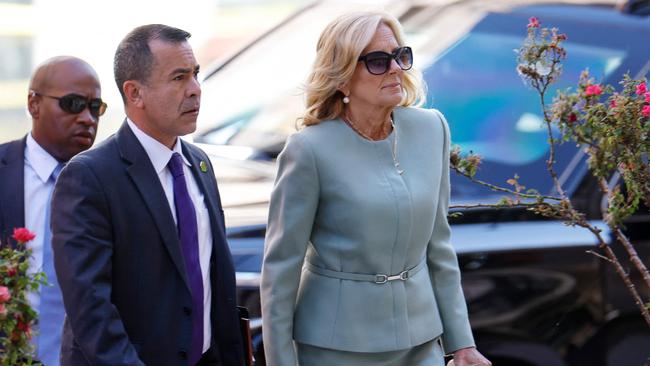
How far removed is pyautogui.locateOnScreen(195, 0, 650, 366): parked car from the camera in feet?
15.9

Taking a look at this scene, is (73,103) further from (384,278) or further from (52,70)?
(384,278)

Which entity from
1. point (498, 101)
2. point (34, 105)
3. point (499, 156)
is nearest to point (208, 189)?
point (34, 105)

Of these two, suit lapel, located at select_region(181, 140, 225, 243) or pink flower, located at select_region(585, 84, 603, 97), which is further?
pink flower, located at select_region(585, 84, 603, 97)

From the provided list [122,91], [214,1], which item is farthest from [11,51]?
[122,91]

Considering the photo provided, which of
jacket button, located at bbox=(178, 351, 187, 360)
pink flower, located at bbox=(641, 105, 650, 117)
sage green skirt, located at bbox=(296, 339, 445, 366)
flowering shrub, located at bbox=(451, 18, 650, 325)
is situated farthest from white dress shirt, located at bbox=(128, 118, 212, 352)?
pink flower, located at bbox=(641, 105, 650, 117)

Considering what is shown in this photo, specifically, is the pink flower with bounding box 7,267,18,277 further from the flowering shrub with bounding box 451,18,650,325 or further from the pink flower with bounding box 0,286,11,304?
the flowering shrub with bounding box 451,18,650,325

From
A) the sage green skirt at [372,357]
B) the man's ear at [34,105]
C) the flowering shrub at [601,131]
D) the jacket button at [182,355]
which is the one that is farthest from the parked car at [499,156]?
the jacket button at [182,355]

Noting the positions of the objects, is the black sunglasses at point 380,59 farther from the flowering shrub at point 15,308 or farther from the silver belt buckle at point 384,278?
the flowering shrub at point 15,308

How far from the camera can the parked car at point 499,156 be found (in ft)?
15.9

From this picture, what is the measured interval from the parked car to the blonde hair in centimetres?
133

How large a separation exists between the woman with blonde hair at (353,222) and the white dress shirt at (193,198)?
0.60 ft

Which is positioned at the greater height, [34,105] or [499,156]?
[34,105]

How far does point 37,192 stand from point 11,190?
9cm

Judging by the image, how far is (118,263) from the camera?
10.5 ft
